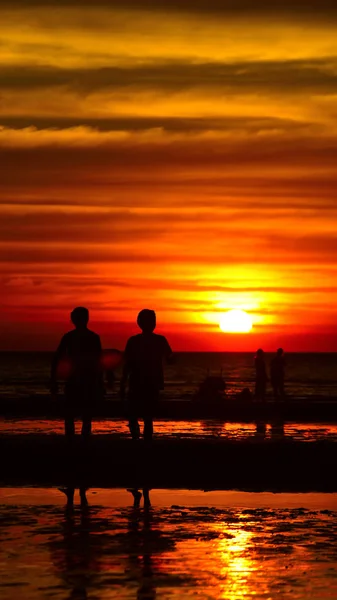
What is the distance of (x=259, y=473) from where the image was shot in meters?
14.4

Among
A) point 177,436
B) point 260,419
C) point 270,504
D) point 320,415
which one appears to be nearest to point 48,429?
point 177,436

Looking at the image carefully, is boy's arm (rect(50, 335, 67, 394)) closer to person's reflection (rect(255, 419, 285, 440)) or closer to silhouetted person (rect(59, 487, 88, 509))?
silhouetted person (rect(59, 487, 88, 509))

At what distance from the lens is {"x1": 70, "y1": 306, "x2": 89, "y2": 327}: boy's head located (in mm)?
14164

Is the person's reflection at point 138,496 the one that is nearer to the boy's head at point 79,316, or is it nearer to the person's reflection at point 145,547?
the person's reflection at point 145,547

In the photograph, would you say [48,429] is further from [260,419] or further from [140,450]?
[140,450]

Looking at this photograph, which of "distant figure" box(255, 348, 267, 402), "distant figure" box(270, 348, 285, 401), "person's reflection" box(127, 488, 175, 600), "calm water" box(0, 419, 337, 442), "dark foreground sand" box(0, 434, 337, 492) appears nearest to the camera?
"person's reflection" box(127, 488, 175, 600)

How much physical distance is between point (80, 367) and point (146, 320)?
109 cm

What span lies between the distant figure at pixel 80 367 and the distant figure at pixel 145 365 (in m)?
0.53

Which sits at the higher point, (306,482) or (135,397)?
(135,397)

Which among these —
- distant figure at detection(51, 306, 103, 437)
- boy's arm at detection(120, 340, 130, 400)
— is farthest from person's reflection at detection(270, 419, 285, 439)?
distant figure at detection(51, 306, 103, 437)

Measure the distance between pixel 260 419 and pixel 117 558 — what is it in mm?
23686

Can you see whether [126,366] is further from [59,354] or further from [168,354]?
[59,354]

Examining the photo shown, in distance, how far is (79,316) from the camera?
46.5 feet

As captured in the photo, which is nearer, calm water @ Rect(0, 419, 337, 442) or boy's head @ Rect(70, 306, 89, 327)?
boy's head @ Rect(70, 306, 89, 327)
